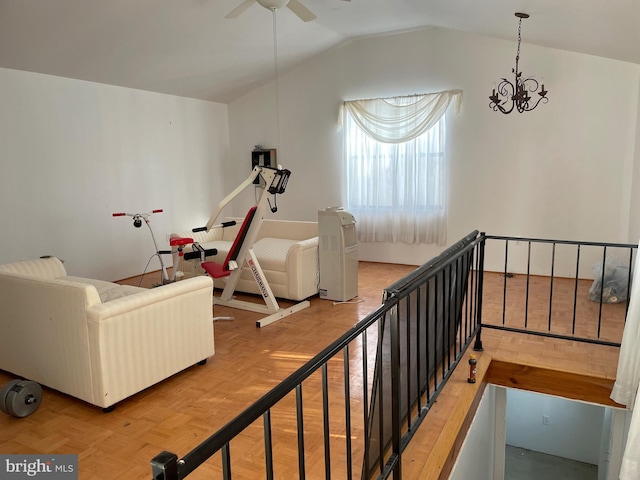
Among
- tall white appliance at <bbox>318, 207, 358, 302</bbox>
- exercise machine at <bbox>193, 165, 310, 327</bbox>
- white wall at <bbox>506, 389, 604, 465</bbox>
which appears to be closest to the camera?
exercise machine at <bbox>193, 165, 310, 327</bbox>

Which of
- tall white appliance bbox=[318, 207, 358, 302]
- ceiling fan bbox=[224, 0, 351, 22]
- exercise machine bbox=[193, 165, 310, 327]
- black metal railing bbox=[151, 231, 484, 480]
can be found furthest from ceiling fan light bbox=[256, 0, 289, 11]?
black metal railing bbox=[151, 231, 484, 480]

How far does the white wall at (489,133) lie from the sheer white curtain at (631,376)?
2949 mm

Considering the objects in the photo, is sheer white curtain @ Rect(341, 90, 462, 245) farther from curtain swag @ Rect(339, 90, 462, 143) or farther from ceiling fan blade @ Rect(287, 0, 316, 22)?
ceiling fan blade @ Rect(287, 0, 316, 22)

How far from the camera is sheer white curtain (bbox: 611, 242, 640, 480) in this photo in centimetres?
218

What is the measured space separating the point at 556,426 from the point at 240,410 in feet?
16.1

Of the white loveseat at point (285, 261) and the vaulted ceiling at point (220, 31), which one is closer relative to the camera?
the vaulted ceiling at point (220, 31)

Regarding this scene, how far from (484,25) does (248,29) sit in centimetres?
250

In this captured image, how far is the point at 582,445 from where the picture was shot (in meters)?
5.79

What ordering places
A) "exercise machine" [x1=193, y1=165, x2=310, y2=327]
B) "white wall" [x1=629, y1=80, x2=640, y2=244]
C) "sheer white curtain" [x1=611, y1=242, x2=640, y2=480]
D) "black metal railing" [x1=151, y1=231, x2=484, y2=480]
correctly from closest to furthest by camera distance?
1. "black metal railing" [x1=151, y1=231, x2=484, y2=480]
2. "sheer white curtain" [x1=611, y1=242, x2=640, y2=480]
3. "exercise machine" [x1=193, y1=165, x2=310, y2=327]
4. "white wall" [x1=629, y1=80, x2=640, y2=244]

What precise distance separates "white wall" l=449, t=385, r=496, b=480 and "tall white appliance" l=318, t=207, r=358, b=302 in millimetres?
1766

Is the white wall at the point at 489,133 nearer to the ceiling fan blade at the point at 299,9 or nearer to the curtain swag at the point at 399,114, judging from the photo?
the curtain swag at the point at 399,114

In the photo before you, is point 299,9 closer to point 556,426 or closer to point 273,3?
point 273,3

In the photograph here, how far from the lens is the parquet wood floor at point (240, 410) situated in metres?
2.28


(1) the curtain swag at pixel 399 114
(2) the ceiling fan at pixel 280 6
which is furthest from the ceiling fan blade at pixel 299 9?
(1) the curtain swag at pixel 399 114
